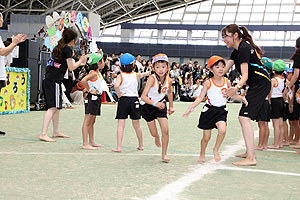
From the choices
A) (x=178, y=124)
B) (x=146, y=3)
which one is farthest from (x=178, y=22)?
(x=178, y=124)

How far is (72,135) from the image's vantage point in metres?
6.77

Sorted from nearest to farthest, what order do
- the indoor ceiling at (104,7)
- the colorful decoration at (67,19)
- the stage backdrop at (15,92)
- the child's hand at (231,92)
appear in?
the child's hand at (231,92), the stage backdrop at (15,92), the colorful decoration at (67,19), the indoor ceiling at (104,7)

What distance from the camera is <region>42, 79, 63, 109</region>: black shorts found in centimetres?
619

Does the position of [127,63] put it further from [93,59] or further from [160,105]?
[160,105]

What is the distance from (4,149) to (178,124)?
4.33 meters

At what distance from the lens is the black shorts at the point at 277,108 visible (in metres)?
6.16

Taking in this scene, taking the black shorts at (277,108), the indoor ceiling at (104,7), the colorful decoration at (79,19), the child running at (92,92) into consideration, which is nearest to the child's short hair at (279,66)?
the black shorts at (277,108)

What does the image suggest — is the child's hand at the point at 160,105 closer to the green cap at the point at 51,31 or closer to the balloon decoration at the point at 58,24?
the balloon decoration at the point at 58,24

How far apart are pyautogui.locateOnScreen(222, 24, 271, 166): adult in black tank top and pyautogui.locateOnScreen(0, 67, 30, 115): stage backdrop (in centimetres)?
621

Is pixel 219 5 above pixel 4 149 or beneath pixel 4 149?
above

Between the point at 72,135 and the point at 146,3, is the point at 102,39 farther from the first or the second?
the point at 72,135

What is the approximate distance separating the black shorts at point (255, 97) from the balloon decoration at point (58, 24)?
7.87 m

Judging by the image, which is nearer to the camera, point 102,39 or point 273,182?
point 273,182

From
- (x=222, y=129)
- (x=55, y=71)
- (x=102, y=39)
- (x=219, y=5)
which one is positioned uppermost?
(x=219, y=5)
